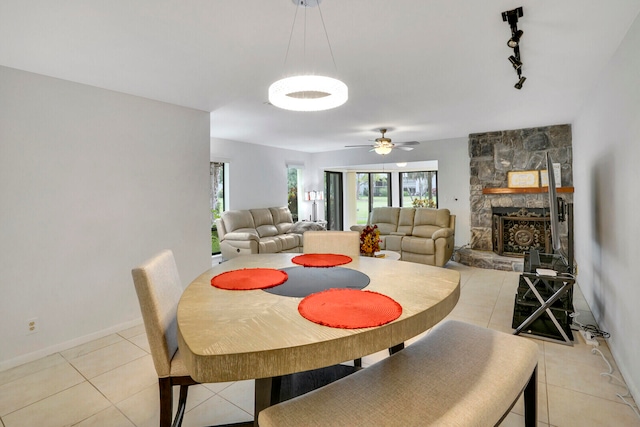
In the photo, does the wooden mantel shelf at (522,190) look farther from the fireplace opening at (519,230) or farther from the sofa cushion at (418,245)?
the sofa cushion at (418,245)

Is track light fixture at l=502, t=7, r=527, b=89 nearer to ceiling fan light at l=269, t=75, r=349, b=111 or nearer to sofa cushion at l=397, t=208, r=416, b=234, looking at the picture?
ceiling fan light at l=269, t=75, r=349, b=111

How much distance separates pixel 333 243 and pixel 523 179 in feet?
14.9

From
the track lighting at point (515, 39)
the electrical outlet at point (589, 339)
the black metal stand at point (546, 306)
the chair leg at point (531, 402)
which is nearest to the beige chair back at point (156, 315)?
the chair leg at point (531, 402)

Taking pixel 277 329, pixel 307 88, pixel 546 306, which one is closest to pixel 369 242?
pixel 546 306

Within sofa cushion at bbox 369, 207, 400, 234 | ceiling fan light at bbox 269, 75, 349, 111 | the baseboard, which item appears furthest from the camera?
sofa cushion at bbox 369, 207, 400, 234

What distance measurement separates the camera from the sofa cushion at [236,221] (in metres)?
5.66

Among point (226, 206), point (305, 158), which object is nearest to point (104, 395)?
point (226, 206)

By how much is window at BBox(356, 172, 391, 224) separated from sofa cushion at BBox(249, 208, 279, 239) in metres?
3.79

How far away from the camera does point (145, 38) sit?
212 centimetres

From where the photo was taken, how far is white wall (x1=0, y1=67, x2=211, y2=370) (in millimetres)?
2486

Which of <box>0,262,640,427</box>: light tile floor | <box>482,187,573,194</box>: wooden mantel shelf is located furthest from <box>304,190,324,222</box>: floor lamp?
<box>0,262,640,427</box>: light tile floor

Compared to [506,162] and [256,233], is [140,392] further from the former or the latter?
[506,162]

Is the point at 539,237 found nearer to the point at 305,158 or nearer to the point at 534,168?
the point at 534,168

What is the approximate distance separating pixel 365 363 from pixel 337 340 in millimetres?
1689
